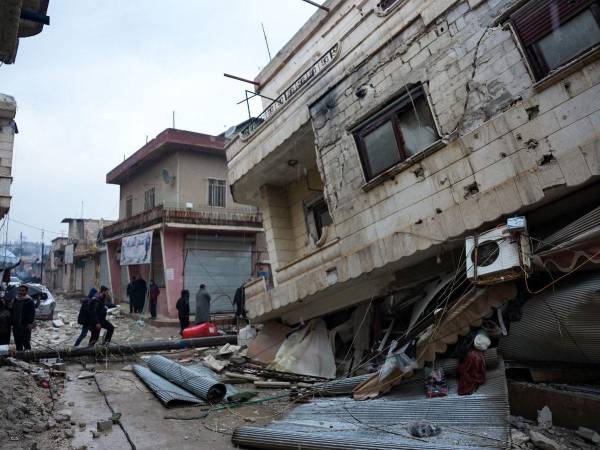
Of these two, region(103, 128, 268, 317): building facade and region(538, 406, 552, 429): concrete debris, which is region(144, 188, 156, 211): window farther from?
region(538, 406, 552, 429): concrete debris

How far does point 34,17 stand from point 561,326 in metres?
6.97

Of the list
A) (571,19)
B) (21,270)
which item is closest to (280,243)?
(571,19)

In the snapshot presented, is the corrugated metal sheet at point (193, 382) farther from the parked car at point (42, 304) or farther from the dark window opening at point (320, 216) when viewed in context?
the parked car at point (42, 304)

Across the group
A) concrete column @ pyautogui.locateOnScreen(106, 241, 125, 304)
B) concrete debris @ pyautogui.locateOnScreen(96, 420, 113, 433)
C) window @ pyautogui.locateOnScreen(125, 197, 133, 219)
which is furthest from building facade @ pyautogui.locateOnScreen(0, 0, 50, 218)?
concrete column @ pyautogui.locateOnScreen(106, 241, 125, 304)

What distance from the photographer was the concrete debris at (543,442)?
3322mm

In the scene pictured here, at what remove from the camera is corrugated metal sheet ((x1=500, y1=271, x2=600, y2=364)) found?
12.9 ft

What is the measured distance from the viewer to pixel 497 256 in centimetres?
470

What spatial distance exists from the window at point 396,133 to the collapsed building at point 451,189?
23 millimetres

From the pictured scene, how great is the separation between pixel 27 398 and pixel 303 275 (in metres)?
4.80

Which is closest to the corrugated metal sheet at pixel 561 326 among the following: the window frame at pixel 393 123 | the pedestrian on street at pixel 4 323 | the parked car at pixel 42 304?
the window frame at pixel 393 123

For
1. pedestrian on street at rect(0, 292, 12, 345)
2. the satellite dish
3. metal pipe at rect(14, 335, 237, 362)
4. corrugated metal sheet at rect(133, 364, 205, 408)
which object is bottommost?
corrugated metal sheet at rect(133, 364, 205, 408)

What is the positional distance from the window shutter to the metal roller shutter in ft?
49.7

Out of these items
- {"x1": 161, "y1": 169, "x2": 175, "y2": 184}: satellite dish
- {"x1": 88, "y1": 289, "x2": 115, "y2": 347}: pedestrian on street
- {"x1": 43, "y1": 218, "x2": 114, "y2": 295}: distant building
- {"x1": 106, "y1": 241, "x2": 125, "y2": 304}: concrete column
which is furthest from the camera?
{"x1": 43, "y1": 218, "x2": 114, "y2": 295}: distant building

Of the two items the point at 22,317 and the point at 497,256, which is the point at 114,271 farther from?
the point at 497,256
